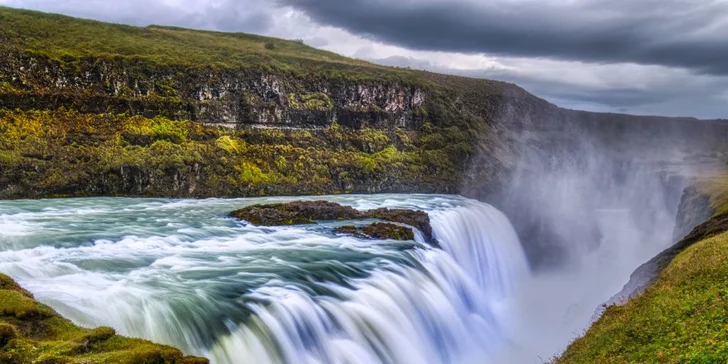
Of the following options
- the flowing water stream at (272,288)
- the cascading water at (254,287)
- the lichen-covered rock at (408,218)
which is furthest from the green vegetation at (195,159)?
the lichen-covered rock at (408,218)

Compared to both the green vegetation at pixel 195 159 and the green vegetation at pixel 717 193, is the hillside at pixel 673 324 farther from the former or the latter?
the green vegetation at pixel 195 159

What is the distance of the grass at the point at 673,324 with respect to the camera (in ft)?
45.2

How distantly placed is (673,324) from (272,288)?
13698mm

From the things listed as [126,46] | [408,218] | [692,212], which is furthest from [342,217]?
[126,46]

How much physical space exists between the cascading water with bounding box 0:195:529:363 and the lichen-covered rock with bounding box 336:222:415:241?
1.19m

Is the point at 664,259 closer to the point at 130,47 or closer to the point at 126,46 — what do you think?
the point at 130,47

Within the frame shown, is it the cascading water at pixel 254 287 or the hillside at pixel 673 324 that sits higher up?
the hillside at pixel 673 324

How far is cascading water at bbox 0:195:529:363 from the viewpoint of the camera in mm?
17141

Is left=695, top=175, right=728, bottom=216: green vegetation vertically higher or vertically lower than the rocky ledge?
higher

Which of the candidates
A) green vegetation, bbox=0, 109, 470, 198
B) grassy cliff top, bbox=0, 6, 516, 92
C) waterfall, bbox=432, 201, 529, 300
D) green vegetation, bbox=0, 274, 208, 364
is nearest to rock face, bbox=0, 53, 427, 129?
green vegetation, bbox=0, 109, 470, 198

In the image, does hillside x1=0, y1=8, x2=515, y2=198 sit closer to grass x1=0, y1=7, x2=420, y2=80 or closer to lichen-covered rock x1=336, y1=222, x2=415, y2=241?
grass x1=0, y1=7, x2=420, y2=80

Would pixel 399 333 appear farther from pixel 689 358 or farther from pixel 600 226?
pixel 600 226

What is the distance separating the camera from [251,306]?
18859 millimetres

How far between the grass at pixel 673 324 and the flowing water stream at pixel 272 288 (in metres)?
7.25
